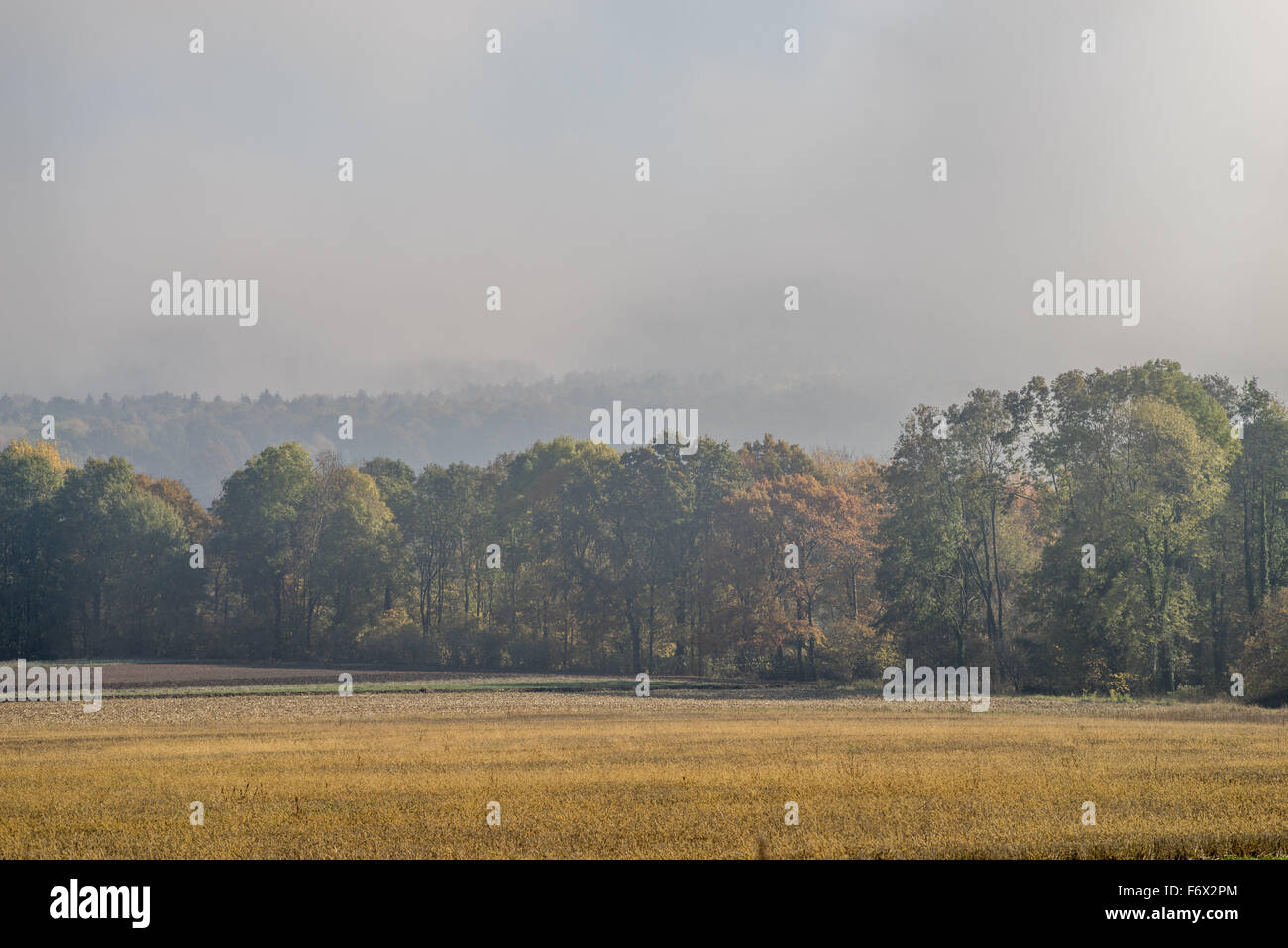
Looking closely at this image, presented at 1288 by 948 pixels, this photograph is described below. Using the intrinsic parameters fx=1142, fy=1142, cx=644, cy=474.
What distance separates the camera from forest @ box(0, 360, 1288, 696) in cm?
6644

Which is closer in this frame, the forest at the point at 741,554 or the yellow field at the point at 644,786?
the yellow field at the point at 644,786

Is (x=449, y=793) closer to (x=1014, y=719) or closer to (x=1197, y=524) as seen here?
(x=1014, y=719)

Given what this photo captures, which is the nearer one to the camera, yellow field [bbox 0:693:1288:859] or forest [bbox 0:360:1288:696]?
yellow field [bbox 0:693:1288:859]

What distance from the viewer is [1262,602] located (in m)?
66.1

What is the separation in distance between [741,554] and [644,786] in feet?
210

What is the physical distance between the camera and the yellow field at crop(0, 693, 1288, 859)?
18562 millimetres

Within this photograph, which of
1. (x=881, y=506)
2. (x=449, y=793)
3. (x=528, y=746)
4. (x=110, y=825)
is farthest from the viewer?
(x=881, y=506)

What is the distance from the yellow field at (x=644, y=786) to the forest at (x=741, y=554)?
65.0 feet

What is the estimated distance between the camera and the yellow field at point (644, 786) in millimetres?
18562

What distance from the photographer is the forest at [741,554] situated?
218 ft

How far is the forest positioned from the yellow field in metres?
19.8

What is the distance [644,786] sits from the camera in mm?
25656
